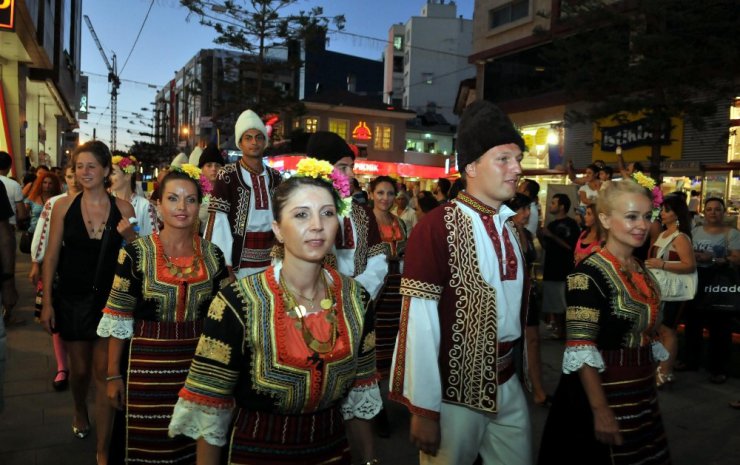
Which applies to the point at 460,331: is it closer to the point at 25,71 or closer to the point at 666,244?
the point at 666,244

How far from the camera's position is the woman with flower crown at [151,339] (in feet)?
10.8

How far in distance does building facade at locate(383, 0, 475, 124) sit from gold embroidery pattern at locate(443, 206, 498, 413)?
174 ft

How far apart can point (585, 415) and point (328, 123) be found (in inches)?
1476

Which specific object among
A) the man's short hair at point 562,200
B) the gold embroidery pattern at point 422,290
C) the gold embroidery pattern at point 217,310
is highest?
the man's short hair at point 562,200

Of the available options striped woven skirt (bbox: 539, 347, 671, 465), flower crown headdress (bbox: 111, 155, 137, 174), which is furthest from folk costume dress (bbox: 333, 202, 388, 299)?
flower crown headdress (bbox: 111, 155, 137, 174)

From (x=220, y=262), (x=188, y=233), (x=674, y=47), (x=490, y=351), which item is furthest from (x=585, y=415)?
(x=674, y=47)

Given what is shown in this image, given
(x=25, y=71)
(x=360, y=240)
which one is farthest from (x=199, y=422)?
(x=25, y=71)

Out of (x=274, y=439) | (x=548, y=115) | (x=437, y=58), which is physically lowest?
(x=274, y=439)

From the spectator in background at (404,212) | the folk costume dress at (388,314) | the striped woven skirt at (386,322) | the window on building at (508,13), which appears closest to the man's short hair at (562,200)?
the spectator in background at (404,212)

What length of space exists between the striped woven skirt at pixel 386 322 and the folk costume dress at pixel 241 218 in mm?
1193

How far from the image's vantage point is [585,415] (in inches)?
120

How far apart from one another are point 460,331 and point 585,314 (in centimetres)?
80

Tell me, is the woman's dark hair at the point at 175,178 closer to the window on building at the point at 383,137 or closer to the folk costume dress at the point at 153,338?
the folk costume dress at the point at 153,338

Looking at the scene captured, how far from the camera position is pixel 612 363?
118 inches
